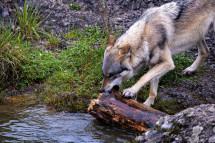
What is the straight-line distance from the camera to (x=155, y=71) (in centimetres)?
454

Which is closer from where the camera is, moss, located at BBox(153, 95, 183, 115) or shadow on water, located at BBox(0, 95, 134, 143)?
shadow on water, located at BBox(0, 95, 134, 143)

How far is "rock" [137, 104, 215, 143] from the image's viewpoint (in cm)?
239

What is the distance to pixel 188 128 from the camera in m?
2.47

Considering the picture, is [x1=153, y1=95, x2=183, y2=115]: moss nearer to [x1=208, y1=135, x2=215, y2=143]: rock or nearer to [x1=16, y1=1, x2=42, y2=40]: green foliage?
[x1=208, y1=135, x2=215, y2=143]: rock

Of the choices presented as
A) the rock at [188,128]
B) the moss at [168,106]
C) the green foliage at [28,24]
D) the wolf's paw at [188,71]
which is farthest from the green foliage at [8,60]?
the rock at [188,128]

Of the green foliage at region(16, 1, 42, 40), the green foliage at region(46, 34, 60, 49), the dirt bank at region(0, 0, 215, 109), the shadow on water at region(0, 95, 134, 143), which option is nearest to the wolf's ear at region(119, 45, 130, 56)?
the shadow on water at region(0, 95, 134, 143)

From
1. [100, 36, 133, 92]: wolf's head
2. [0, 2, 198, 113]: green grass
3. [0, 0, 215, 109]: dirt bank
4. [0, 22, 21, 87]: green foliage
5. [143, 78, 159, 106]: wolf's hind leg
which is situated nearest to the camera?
[100, 36, 133, 92]: wolf's head

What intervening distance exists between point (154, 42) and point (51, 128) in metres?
2.12

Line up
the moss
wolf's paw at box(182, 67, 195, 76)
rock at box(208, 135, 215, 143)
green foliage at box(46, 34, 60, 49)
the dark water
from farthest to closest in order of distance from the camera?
green foliage at box(46, 34, 60, 49), wolf's paw at box(182, 67, 195, 76), the moss, the dark water, rock at box(208, 135, 215, 143)

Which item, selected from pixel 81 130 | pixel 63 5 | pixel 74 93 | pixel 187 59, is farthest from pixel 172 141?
pixel 63 5

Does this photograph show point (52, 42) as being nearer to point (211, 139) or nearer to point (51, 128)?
point (51, 128)

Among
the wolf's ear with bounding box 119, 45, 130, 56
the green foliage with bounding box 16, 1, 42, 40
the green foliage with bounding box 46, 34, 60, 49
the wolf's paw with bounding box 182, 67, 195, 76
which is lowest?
the wolf's paw with bounding box 182, 67, 195, 76

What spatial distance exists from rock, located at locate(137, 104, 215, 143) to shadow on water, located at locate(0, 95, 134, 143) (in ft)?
3.87

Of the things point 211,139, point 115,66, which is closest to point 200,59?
point 115,66
